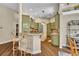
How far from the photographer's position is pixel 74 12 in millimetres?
4816

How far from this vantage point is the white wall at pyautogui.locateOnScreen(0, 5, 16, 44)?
14.8 feet

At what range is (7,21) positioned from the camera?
4.91 meters

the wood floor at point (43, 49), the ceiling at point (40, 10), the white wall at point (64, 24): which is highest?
the ceiling at point (40, 10)

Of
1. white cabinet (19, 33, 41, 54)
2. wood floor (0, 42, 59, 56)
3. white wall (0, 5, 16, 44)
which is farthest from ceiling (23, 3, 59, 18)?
wood floor (0, 42, 59, 56)

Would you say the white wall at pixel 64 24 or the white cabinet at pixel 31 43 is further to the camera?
the white wall at pixel 64 24

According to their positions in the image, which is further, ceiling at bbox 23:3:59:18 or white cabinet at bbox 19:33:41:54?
white cabinet at bbox 19:33:41:54

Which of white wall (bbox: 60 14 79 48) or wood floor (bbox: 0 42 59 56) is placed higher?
white wall (bbox: 60 14 79 48)

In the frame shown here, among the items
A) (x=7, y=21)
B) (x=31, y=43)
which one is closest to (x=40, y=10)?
(x=31, y=43)

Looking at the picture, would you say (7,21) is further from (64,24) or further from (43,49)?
(64,24)

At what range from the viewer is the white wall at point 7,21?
4.50 meters

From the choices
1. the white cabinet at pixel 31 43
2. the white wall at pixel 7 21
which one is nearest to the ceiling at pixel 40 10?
the white wall at pixel 7 21

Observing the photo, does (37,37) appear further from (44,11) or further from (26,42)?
(44,11)

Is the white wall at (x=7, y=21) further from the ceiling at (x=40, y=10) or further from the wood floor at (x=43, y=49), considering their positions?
the ceiling at (x=40, y=10)

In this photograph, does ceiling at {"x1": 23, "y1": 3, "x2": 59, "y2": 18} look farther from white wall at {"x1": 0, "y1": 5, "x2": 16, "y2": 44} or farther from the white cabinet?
the white cabinet
